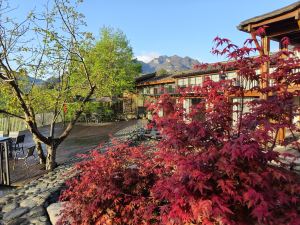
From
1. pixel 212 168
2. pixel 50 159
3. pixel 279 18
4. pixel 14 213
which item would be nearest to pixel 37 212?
pixel 14 213

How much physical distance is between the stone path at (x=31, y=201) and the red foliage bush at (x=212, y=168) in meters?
1.21

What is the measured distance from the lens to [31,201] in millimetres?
6309

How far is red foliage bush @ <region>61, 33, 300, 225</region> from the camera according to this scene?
3.09 meters

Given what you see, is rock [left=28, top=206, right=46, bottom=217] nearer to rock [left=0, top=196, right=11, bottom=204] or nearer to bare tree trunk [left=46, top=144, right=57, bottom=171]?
rock [left=0, top=196, right=11, bottom=204]

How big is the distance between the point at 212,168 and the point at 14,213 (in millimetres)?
4598

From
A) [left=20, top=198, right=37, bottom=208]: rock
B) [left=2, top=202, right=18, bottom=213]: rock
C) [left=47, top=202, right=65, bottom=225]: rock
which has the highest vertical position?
[left=47, top=202, right=65, bottom=225]: rock

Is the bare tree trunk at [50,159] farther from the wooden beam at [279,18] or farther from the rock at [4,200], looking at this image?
the wooden beam at [279,18]

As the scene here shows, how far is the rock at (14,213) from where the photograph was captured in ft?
18.3

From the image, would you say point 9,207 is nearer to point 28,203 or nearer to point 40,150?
point 28,203

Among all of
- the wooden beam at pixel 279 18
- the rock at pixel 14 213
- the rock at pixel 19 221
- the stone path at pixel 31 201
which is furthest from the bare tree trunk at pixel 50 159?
the wooden beam at pixel 279 18

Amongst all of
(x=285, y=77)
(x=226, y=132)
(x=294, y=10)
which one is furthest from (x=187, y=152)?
(x=294, y=10)

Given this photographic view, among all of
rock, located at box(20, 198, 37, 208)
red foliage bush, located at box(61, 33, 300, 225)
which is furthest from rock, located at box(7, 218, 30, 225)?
red foliage bush, located at box(61, 33, 300, 225)

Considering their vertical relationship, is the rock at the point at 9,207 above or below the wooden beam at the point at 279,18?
below

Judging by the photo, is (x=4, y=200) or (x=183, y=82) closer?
(x=4, y=200)
